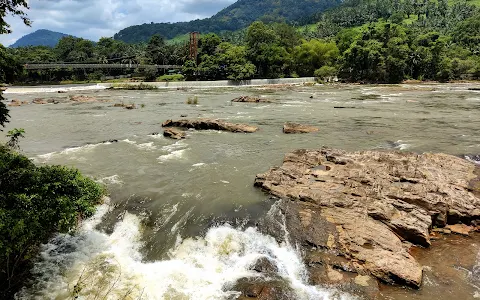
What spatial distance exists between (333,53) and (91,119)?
97.4 m

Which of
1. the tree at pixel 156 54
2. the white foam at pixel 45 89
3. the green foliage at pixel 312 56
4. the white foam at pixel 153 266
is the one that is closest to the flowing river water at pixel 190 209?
the white foam at pixel 153 266

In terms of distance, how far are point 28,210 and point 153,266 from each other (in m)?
4.45

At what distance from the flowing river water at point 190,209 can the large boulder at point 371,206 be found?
0.76m

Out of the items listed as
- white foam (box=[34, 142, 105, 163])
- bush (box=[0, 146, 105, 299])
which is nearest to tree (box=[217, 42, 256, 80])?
white foam (box=[34, 142, 105, 163])

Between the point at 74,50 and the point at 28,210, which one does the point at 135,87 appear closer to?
the point at 74,50

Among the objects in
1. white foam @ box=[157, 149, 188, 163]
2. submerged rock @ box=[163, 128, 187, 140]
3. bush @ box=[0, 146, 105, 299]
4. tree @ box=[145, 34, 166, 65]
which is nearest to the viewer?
bush @ box=[0, 146, 105, 299]

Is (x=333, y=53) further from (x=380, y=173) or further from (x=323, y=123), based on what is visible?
→ (x=380, y=173)

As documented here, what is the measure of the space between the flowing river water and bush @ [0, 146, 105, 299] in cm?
75

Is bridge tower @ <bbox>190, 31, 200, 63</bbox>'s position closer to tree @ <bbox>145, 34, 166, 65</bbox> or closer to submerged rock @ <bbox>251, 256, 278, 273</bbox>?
tree @ <bbox>145, 34, 166, 65</bbox>

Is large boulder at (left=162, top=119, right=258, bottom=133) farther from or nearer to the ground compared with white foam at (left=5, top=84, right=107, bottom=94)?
nearer to the ground

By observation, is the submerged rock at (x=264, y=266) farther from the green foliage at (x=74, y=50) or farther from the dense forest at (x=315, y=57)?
the green foliage at (x=74, y=50)

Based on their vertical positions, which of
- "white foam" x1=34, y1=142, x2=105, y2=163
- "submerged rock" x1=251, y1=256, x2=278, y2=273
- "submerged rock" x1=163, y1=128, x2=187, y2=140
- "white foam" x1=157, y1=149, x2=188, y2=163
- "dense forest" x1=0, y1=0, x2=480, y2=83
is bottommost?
"submerged rock" x1=251, y1=256, x2=278, y2=273

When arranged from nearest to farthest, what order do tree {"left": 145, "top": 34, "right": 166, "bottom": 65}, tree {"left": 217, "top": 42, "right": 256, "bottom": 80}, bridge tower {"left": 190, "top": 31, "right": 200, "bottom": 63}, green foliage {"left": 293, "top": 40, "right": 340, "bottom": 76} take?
tree {"left": 217, "top": 42, "right": 256, "bottom": 80}, bridge tower {"left": 190, "top": 31, "right": 200, "bottom": 63}, green foliage {"left": 293, "top": 40, "right": 340, "bottom": 76}, tree {"left": 145, "top": 34, "right": 166, "bottom": 65}

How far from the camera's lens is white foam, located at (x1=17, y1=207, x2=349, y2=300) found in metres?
10.6
